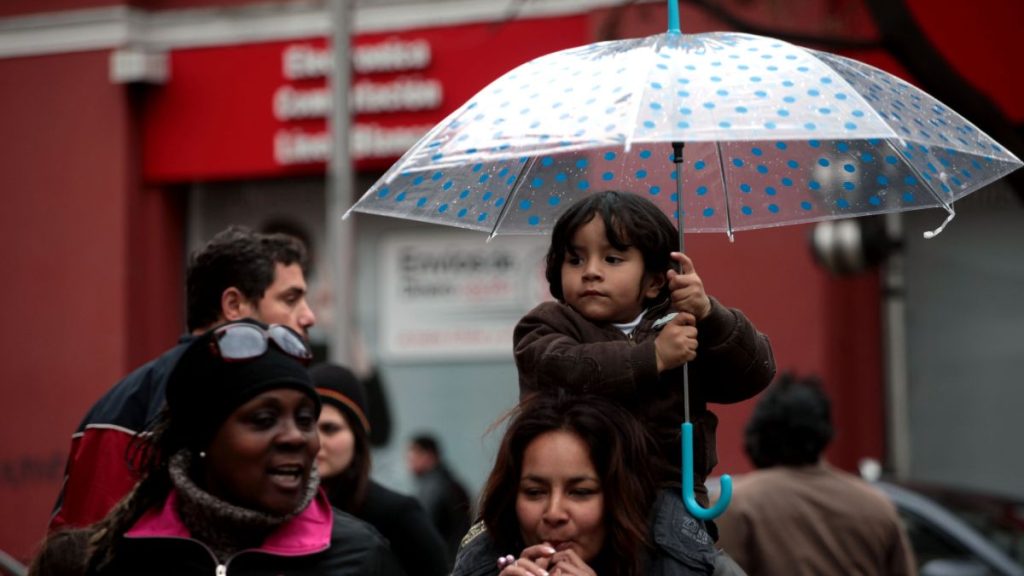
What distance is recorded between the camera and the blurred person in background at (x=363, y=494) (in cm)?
573

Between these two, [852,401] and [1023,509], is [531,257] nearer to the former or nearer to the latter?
[852,401]

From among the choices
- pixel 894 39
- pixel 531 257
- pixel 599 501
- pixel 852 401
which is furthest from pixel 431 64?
pixel 599 501

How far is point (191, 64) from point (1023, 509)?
9.21 metres

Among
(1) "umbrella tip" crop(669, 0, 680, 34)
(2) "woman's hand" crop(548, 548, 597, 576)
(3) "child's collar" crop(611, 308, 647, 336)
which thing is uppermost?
(1) "umbrella tip" crop(669, 0, 680, 34)

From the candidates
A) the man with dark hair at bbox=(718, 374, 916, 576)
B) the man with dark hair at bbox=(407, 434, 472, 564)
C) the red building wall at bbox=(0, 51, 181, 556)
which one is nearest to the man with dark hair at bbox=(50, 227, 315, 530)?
the man with dark hair at bbox=(718, 374, 916, 576)

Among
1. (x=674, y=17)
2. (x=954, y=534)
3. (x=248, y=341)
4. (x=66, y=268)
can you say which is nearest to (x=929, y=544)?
(x=954, y=534)

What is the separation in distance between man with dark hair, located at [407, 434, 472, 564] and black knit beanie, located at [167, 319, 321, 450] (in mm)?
8828

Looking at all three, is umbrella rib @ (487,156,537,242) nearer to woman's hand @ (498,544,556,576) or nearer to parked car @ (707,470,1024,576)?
woman's hand @ (498,544,556,576)

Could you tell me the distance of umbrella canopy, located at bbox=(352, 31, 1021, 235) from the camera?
357cm

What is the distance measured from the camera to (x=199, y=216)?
639 inches

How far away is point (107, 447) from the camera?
4824 millimetres

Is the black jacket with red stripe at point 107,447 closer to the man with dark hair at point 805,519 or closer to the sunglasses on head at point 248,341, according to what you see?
the sunglasses on head at point 248,341

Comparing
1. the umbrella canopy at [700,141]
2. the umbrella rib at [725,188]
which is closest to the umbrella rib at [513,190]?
the umbrella canopy at [700,141]

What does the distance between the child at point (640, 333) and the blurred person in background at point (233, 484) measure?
613mm
